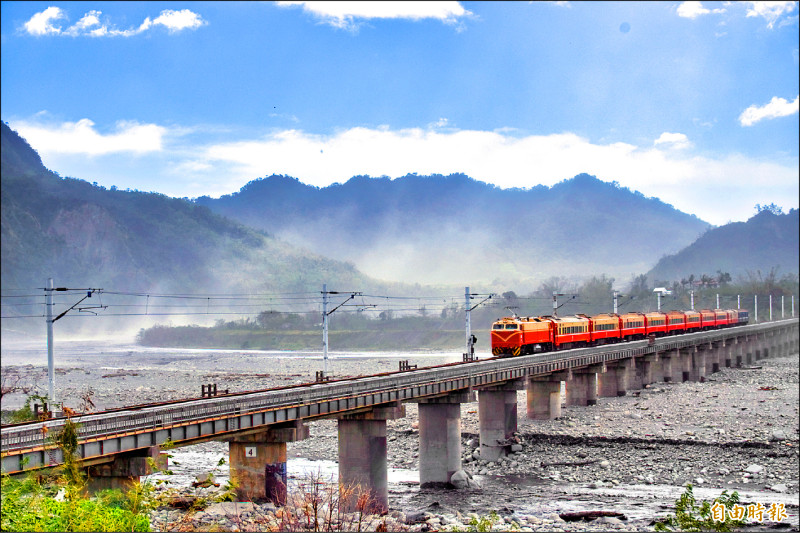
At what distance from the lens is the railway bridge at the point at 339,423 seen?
2891 cm

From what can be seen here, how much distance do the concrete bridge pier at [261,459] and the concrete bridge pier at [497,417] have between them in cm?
2326

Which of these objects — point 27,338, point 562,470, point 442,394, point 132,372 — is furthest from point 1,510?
point 27,338

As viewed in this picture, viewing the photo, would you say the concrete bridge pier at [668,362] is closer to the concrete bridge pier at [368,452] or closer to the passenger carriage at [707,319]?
the passenger carriage at [707,319]

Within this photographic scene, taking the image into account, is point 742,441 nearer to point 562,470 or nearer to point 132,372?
point 562,470

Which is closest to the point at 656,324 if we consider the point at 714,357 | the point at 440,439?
the point at 714,357

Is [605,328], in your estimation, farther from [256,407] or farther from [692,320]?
[256,407]

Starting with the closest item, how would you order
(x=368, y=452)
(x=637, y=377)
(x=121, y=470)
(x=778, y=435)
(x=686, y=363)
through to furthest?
(x=121, y=470) → (x=368, y=452) → (x=778, y=435) → (x=637, y=377) → (x=686, y=363)

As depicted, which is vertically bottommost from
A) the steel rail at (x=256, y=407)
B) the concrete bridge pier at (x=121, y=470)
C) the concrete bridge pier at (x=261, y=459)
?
the concrete bridge pier at (x=261, y=459)

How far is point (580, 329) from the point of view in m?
85.9

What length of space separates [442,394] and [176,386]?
77.8 m

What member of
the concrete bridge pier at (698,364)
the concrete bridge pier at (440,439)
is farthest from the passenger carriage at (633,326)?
the concrete bridge pier at (440,439)

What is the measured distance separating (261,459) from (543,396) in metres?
36.9

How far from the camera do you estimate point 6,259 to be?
40.8 m

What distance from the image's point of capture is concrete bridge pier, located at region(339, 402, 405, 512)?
133 ft
